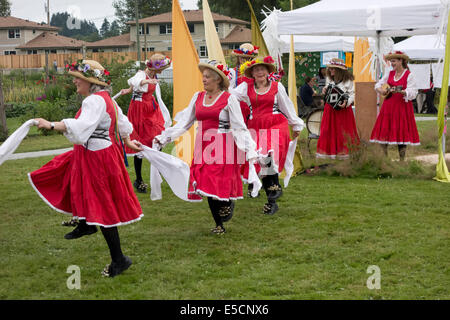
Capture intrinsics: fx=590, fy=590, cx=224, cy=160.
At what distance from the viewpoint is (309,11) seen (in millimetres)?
9477

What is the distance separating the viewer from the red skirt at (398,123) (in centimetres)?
972

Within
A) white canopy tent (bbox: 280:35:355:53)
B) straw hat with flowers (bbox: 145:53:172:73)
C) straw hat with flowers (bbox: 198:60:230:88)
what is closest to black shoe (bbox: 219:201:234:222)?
straw hat with flowers (bbox: 198:60:230:88)

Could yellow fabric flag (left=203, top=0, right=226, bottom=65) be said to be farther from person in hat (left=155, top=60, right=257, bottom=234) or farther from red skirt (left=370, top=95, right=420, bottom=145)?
red skirt (left=370, top=95, right=420, bottom=145)

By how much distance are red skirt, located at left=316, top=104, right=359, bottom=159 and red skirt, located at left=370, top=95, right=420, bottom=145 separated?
1.76 ft

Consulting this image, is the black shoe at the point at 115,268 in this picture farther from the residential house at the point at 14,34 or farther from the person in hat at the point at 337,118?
the residential house at the point at 14,34

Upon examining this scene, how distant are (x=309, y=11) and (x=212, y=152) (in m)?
4.40

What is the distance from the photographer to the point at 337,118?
9.77 metres

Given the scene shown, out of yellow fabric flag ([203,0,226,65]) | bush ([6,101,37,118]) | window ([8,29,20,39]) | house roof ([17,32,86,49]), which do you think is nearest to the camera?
yellow fabric flag ([203,0,226,65])

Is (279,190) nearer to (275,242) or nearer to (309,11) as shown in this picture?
(275,242)

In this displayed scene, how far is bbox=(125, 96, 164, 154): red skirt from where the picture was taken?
8438 millimetres

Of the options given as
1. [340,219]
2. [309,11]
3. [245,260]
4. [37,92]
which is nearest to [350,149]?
[309,11]

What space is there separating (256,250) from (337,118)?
15.3ft

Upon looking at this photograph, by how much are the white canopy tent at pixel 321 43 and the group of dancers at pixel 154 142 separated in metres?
9.64

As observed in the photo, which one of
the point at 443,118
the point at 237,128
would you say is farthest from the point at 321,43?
the point at 237,128
